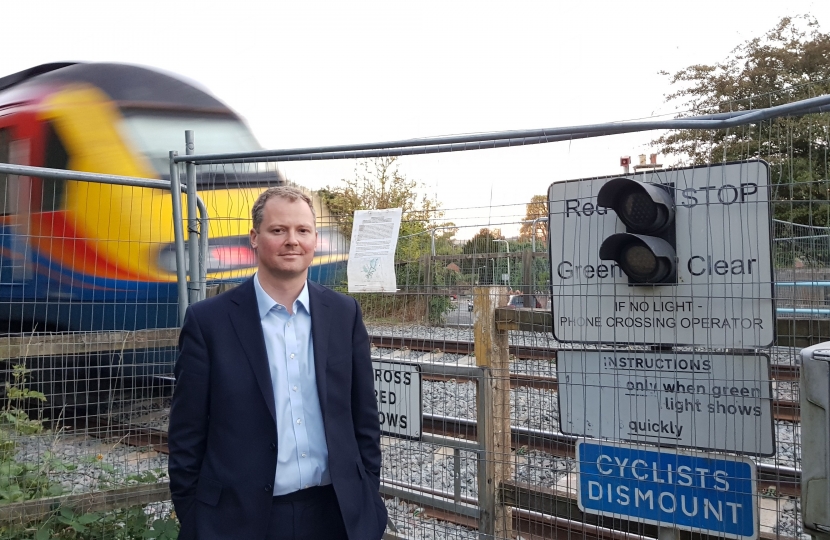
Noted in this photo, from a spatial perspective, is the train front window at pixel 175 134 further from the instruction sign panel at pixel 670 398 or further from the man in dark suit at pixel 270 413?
the instruction sign panel at pixel 670 398

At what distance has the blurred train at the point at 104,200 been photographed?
528 cm

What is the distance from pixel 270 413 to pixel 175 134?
6.04 metres

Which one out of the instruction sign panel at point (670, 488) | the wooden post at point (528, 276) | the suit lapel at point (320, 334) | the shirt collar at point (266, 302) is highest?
the wooden post at point (528, 276)

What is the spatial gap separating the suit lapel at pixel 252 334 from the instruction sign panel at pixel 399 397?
1238 millimetres

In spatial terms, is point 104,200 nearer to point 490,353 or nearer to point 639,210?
point 490,353

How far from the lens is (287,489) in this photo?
256cm

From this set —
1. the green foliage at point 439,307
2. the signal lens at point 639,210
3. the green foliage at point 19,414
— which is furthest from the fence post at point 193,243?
the signal lens at point 639,210

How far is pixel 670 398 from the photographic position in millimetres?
3021

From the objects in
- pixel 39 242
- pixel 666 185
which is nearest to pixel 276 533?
pixel 666 185

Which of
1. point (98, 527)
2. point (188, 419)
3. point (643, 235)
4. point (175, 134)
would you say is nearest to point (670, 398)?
point (643, 235)

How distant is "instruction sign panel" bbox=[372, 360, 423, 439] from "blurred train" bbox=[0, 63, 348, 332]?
3.39 ft

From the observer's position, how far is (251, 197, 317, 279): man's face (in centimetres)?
263

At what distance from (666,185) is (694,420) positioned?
101 centimetres

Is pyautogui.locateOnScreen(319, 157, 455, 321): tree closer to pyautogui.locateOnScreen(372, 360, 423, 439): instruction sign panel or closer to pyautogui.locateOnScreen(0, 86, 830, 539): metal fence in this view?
pyautogui.locateOnScreen(0, 86, 830, 539): metal fence
